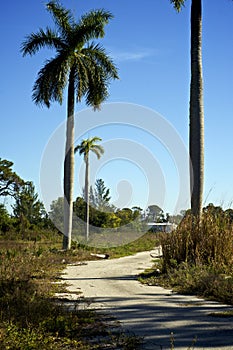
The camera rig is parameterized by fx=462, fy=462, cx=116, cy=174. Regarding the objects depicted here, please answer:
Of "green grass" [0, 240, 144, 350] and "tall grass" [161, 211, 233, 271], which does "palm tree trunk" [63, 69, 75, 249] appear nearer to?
"tall grass" [161, 211, 233, 271]

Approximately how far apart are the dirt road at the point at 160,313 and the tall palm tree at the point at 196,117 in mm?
3675

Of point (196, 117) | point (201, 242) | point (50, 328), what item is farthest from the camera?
point (196, 117)

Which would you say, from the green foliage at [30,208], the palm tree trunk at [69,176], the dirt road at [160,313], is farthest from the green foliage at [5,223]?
the dirt road at [160,313]

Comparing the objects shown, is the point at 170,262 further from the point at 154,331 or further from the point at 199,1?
the point at 199,1

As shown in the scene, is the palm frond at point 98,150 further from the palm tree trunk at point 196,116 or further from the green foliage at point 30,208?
the palm tree trunk at point 196,116

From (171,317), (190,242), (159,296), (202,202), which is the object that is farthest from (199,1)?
(171,317)

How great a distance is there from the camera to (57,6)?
80.4 ft

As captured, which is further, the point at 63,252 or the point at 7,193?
the point at 7,193

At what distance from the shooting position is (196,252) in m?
11.8

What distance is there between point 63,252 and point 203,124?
36.4 feet

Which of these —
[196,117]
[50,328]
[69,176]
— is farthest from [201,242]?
[69,176]

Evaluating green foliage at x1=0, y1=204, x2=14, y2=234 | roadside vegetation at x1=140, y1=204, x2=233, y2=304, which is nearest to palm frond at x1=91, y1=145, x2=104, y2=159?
green foliage at x1=0, y1=204, x2=14, y2=234

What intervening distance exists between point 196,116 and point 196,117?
3 cm

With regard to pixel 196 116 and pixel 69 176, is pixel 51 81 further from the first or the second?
pixel 196 116
